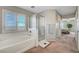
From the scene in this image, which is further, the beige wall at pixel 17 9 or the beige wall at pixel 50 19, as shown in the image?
the beige wall at pixel 50 19

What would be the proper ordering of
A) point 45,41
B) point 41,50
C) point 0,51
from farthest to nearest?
point 45,41 < point 41,50 < point 0,51

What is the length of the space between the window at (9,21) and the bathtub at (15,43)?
149 mm

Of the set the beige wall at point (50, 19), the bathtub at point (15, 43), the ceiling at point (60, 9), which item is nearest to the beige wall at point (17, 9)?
the ceiling at point (60, 9)

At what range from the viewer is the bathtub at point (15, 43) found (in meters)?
1.81

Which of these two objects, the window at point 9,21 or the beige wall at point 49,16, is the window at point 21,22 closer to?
the window at point 9,21

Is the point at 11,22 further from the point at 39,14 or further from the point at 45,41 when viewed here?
the point at 45,41

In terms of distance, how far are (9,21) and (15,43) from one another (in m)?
0.48

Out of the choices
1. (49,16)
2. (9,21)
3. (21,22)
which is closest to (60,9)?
(49,16)

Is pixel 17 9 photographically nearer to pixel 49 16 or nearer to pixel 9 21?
pixel 9 21

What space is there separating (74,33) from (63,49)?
0.43 m

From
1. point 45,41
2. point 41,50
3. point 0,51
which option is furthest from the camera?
point 45,41
